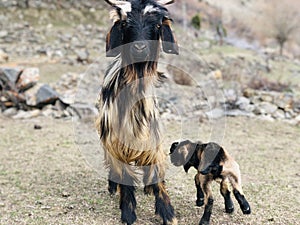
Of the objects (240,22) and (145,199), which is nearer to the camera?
(145,199)

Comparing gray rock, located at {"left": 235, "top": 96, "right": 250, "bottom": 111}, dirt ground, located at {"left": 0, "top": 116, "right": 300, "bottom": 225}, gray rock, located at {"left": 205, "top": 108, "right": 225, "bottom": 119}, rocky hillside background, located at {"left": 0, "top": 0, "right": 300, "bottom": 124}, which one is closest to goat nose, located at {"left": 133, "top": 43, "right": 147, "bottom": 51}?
dirt ground, located at {"left": 0, "top": 116, "right": 300, "bottom": 225}

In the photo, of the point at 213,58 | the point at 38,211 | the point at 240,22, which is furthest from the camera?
the point at 240,22

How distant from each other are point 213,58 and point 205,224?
13.1 metres

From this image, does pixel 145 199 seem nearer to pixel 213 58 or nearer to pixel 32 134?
pixel 32 134

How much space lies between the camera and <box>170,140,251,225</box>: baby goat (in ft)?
14.6

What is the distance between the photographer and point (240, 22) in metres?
28.4

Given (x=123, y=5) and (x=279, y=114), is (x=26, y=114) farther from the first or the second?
(x=123, y=5)

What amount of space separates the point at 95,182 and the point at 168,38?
2.33 metres

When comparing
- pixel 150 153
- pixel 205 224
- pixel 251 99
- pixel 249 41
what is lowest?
pixel 249 41

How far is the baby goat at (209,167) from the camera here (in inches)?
175

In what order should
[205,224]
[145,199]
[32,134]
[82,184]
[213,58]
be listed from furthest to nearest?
1. [213,58]
2. [32,134]
3. [82,184]
4. [145,199]
5. [205,224]

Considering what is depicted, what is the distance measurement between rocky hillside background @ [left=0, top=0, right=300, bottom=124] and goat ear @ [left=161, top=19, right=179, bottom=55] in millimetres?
5212

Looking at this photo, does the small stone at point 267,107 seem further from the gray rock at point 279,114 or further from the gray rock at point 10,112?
the gray rock at point 10,112

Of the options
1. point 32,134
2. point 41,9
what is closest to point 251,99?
point 32,134
